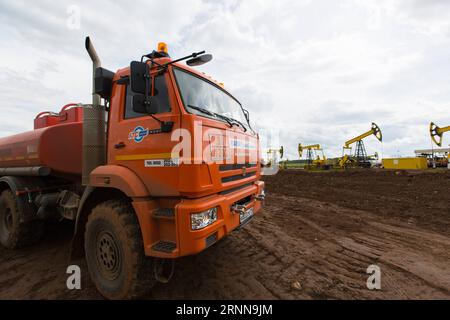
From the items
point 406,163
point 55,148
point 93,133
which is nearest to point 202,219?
point 93,133

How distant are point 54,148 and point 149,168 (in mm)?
2178

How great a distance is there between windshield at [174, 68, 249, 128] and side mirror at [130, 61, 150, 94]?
0.40 meters

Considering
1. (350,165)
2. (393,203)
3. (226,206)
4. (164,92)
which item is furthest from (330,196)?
(350,165)

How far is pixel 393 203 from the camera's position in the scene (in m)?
7.75

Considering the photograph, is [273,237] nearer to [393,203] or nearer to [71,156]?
[71,156]

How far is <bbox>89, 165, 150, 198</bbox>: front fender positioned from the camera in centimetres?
258

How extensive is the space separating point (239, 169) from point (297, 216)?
3874 millimetres

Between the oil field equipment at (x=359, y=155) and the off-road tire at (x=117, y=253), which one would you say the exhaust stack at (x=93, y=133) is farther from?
the oil field equipment at (x=359, y=155)

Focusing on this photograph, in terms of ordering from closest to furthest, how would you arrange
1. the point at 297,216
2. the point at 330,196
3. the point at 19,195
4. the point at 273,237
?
the point at 19,195 < the point at 273,237 < the point at 297,216 < the point at 330,196

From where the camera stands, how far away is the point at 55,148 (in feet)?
12.4

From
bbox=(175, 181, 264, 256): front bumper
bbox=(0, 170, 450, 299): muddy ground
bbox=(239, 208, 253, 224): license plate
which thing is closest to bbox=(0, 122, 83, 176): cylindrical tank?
bbox=(0, 170, 450, 299): muddy ground

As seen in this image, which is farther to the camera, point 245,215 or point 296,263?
point 296,263

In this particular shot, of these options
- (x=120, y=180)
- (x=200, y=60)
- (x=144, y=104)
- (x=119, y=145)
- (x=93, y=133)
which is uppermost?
(x=200, y=60)

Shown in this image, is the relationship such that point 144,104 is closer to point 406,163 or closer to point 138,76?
point 138,76
